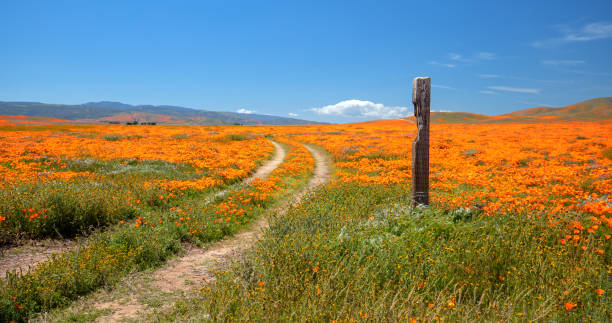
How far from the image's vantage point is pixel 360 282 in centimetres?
423

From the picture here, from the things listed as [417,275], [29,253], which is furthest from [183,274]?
[417,275]

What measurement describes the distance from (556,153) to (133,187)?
84.5 feet

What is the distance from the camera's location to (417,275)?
4.38 metres

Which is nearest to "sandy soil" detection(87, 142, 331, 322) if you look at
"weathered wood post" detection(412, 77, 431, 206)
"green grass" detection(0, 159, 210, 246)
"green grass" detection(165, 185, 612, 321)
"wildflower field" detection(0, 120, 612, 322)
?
"wildflower field" detection(0, 120, 612, 322)

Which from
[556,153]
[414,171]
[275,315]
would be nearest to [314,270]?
[275,315]

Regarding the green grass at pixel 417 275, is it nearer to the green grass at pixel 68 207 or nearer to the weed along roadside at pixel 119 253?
the weed along roadside at pixel 119 253

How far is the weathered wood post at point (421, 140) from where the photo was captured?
6.52m

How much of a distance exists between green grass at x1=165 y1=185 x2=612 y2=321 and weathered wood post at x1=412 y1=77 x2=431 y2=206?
509 millimetres

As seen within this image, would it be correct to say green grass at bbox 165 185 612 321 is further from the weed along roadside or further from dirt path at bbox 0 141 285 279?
dirt path at bbox 0 141 285 279

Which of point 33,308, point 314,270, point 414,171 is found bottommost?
point 33,308

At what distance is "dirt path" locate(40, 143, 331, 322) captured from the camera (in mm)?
4547

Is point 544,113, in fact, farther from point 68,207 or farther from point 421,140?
point 68,207

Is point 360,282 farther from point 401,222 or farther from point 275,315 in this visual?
point 401,222

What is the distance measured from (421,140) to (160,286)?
608 centimetres
